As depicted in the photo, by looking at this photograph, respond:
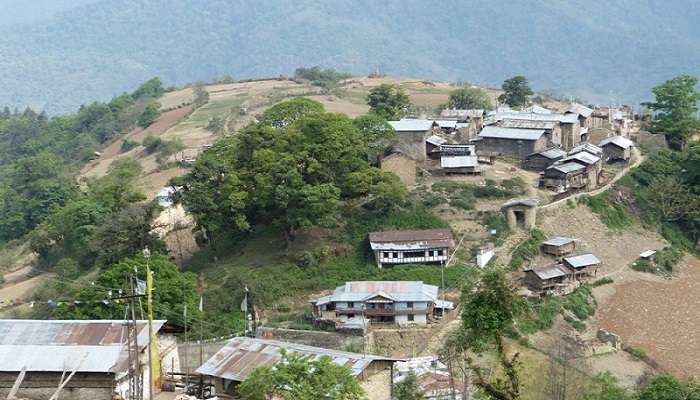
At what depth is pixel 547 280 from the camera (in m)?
45.9

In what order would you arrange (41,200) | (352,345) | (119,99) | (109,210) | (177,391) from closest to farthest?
(177,391) < (352,345) < (109,210) < (41,200) < (119,99)

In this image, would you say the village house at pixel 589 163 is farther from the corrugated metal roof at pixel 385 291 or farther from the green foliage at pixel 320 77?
the green foliage at pixel 320 77

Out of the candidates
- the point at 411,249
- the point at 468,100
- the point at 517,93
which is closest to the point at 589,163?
the point at 411,249

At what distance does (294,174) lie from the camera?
153ft

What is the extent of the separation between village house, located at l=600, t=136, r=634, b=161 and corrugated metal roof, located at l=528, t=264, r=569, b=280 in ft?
50.1

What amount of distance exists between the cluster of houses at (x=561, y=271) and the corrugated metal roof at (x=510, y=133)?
33.6ft

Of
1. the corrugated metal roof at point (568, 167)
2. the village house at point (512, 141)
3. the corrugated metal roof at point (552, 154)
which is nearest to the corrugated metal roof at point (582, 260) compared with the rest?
the corrugated metal roof at point (568, 167)

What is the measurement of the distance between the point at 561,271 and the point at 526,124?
53.1 feet

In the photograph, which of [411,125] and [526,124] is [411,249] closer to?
[411,125]

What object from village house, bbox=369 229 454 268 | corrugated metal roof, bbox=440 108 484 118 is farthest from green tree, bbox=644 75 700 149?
village house, bbox=369 229 454 268

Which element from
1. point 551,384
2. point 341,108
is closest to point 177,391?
point 551,384

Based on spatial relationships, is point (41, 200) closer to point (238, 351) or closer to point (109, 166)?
point (109, 166)

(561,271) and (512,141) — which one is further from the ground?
(512,141)

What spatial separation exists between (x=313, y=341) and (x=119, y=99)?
2714 inches
